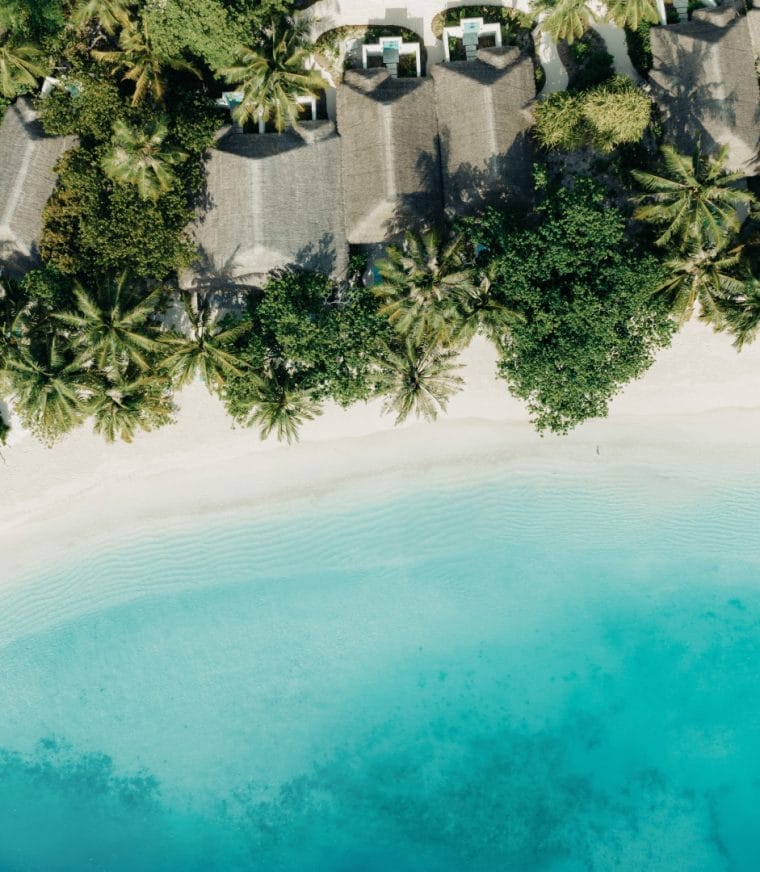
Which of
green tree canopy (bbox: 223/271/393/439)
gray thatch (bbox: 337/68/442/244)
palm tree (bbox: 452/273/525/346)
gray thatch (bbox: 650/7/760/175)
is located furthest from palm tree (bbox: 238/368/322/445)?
gray thatch (bbox: 650/7/760/175)

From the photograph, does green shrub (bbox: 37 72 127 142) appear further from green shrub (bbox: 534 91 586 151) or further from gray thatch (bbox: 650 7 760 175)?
gray thatch (bbox: 650 7 760 175)

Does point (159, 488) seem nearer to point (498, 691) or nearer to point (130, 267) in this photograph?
point (130, 267)

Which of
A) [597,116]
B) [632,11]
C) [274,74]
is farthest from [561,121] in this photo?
[274,74]

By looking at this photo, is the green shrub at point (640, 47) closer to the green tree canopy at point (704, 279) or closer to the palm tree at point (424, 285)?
the green tree canopy at point (704, 279)

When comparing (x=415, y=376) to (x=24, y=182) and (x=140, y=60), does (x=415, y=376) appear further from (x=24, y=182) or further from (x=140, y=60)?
(x=24, y=182)

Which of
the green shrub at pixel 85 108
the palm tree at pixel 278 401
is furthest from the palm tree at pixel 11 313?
the palm tree at pixel 278 401
